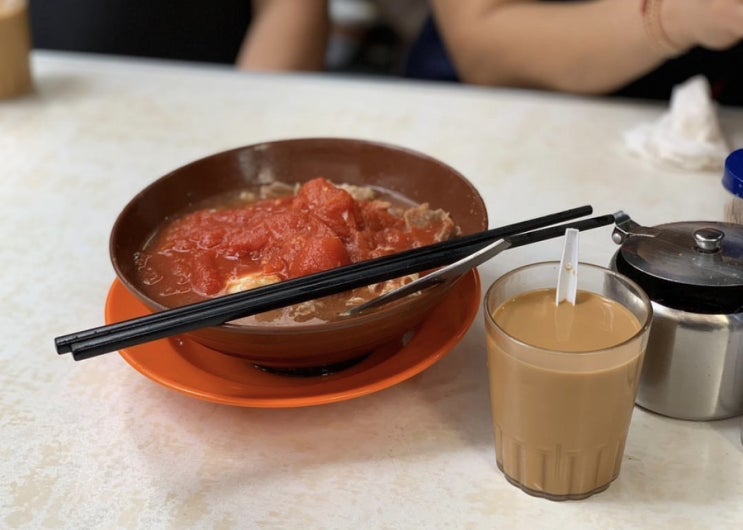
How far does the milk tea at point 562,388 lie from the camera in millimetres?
767

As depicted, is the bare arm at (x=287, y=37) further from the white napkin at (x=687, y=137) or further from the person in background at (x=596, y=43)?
the white napkin at (x=687, y=137)

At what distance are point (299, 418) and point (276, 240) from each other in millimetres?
231

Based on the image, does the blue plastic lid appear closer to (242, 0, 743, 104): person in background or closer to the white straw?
the white straw

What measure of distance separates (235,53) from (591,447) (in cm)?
210

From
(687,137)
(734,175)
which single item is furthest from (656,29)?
(734,175)

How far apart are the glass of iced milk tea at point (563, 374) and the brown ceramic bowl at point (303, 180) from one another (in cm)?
12

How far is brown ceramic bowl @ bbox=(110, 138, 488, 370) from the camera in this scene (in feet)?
2.89

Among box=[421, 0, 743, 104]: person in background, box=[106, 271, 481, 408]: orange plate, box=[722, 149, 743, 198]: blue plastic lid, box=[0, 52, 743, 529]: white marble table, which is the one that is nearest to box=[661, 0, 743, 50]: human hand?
box=[421, 0, 743, 104]: person in background

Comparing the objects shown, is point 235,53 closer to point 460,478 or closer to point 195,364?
point 195,364

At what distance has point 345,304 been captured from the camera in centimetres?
97

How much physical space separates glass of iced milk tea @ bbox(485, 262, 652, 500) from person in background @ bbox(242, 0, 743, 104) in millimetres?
873

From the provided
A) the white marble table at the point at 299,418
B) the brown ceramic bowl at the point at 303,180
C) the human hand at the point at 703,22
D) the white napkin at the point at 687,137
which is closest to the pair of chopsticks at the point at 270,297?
the brown ceramic bowl at the point at 303,180

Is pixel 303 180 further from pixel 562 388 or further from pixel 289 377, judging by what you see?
pixel 562 388

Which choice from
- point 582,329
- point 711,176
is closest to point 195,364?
point 582,329
